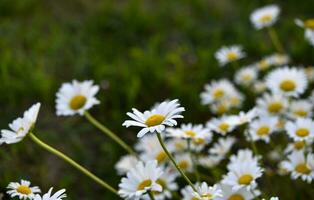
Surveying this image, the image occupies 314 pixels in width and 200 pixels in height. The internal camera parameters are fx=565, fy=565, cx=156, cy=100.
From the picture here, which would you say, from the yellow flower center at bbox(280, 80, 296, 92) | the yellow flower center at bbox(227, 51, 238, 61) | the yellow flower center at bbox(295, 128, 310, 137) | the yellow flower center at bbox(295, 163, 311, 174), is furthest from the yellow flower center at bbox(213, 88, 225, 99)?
the yellow flower center at bbox(295, 163, 311, 174)

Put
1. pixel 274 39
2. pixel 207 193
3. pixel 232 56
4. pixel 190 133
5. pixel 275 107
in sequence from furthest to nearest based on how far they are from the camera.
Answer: pixel 274 39, pixel 232 56, pixel 275 107, pixel 190 133, pixel 207 193

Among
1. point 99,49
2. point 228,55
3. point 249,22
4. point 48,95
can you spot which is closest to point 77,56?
point 99,49

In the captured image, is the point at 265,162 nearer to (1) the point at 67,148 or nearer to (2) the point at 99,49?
(1) the point at 67,148

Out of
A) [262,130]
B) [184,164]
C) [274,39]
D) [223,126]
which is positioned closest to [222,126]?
[223,126]

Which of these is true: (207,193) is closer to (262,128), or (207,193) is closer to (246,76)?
(262,128)

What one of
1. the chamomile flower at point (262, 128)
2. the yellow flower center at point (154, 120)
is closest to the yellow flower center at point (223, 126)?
the chamomile flower at point (262, 128)

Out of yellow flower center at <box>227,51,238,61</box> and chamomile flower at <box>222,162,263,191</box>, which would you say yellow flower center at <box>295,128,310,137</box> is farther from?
yellow flower center at <box>227,51,238,61</box>
